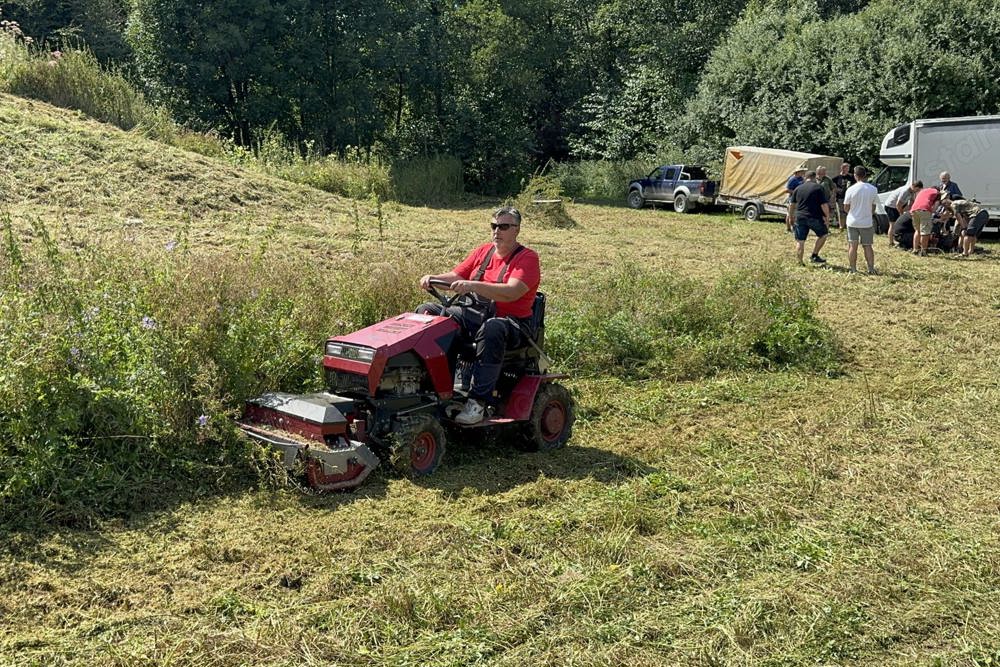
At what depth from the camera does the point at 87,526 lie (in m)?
5.27

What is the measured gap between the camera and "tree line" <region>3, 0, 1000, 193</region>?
25625 millimetres

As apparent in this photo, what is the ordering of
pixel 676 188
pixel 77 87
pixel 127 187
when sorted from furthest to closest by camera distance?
pixel 676 188 < pixel 77 87 < pixel 127 187

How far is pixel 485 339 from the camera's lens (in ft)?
21.1

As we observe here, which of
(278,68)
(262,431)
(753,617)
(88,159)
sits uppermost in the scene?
(278,68)

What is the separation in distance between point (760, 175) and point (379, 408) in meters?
21.2

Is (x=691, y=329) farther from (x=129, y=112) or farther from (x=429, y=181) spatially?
(x=429, y=181)

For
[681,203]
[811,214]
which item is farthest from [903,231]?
[681,203]

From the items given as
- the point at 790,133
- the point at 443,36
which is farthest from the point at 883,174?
the point at 443,36

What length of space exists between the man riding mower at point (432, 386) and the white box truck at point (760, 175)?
1892cm

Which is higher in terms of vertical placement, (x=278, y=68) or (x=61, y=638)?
(x=278, y=68)

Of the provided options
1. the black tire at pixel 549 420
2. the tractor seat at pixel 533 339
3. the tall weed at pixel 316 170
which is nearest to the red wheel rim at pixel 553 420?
the black tire at pixel 549 420

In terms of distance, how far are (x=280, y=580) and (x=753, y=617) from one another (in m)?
2.26

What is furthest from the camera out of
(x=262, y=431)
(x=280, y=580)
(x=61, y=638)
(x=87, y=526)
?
(x=262, y=431)

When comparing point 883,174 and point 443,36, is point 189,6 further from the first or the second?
point 883,174
